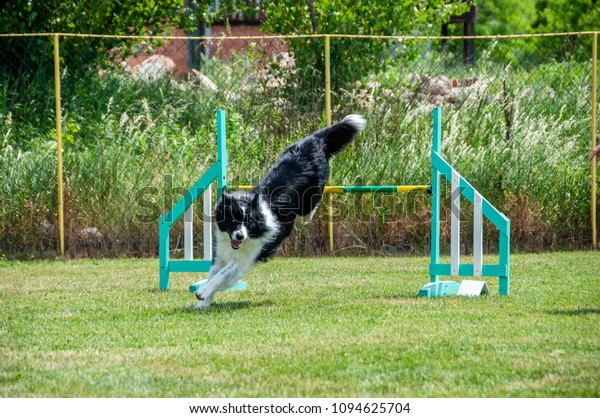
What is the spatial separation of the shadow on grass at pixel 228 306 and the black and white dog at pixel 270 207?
8 centimetres

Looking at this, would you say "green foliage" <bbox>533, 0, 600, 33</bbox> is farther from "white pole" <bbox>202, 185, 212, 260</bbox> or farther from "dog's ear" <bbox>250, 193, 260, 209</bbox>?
"dog's ear" <bbox>250, 193, 260, 209</bbox>

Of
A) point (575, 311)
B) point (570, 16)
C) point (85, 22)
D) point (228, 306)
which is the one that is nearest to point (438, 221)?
point (575, 311)

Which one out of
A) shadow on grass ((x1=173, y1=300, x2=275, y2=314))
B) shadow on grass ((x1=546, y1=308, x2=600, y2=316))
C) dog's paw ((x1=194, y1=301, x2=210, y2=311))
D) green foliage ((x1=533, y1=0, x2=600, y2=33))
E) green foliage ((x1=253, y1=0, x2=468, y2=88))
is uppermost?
green foliage ((x1=533, y1=0, x2=600, y2=33))

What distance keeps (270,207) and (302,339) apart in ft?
5.71

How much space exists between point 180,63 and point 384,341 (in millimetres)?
10626

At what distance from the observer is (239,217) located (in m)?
5.68

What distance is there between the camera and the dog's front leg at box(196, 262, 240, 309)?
557cm

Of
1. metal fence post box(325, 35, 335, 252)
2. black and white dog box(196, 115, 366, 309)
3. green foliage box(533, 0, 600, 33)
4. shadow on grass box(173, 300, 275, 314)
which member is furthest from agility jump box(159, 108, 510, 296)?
green foliage box(533, 0, 600, 33)

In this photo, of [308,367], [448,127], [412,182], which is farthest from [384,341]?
[448,127]

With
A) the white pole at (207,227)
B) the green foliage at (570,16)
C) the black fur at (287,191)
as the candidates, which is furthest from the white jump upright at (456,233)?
the green foliage at (570,16)

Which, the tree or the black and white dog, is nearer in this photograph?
the black and white dog

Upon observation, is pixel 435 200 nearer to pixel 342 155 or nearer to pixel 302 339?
pixel 302 339

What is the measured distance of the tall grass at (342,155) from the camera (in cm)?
865

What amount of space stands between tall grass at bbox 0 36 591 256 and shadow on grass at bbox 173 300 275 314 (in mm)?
2874
